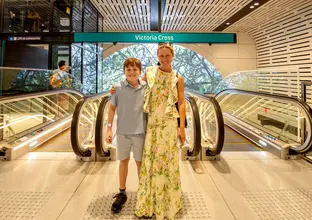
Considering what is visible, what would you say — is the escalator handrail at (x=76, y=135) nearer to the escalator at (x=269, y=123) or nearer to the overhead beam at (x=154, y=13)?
the escalator at (x=269, y=123)

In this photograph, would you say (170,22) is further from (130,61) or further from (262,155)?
(130,61)

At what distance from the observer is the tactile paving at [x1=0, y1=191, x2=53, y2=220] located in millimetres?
1929

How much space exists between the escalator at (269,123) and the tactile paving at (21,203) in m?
2.41

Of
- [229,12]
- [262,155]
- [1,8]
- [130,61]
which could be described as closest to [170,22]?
[229,12]

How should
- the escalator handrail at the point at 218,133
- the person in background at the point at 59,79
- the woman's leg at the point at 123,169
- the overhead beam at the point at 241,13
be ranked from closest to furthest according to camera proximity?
the woman's leg at the point at 123,169
the escalator handrail at the point at 218,133
the person in background at the point at 59,79
the overhead beam at the point at 241,13

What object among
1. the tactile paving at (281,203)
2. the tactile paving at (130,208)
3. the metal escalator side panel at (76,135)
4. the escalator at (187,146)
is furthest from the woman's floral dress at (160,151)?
the metal escalator side panel at (76,135)

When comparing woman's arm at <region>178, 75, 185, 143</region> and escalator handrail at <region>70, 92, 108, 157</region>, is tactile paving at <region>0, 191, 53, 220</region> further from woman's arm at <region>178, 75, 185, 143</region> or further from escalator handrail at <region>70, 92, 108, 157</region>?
woman's arm at <region>178, 75, 185, 143</region>

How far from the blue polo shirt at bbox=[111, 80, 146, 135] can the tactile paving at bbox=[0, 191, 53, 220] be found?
3.24 ft

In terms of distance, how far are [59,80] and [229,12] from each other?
6.91m

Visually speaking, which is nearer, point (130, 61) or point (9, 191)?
point (130, 61)

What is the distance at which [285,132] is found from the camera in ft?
13.1

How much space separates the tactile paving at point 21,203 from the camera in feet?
6.33

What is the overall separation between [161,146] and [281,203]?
1.27 meters

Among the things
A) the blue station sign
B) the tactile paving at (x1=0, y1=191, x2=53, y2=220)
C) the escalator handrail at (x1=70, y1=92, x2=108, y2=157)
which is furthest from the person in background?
the tactile paving at (x1=0, y1=191, x2=53, y2=220)
